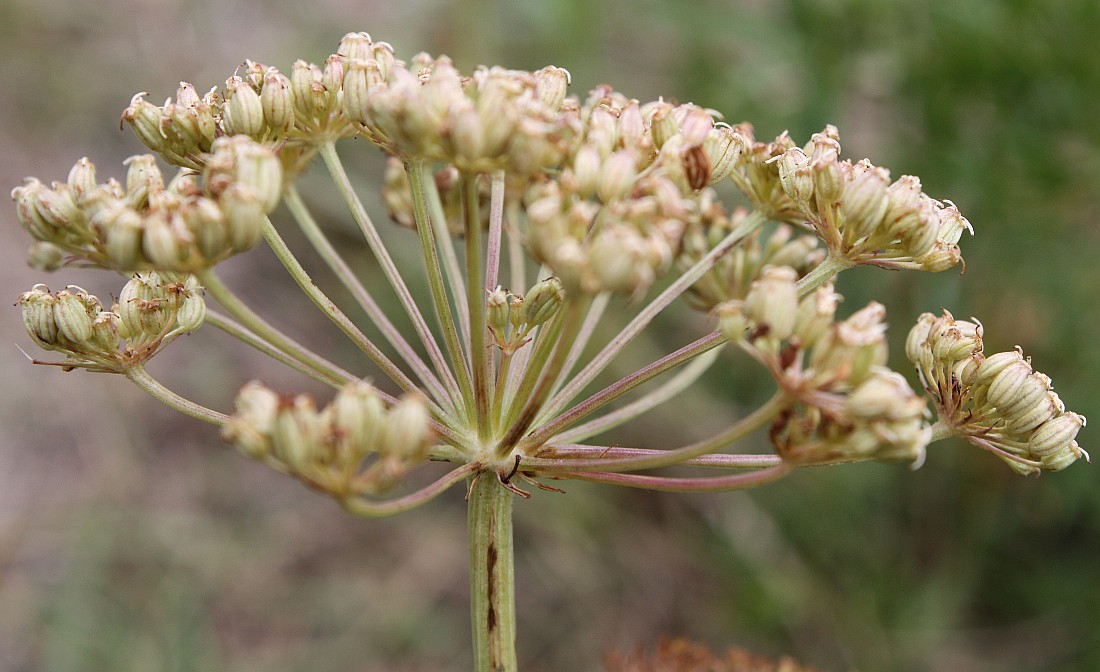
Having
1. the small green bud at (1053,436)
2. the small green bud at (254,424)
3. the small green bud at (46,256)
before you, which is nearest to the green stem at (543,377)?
the small green bud at (254,424)

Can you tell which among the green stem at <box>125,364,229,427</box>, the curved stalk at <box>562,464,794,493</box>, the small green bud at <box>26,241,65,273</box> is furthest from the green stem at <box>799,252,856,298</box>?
the small green bud at <box>26,241,65,273</box>

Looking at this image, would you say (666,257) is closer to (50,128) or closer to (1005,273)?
(1005,273)

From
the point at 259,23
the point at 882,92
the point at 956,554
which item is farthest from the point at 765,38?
the point at 259,23

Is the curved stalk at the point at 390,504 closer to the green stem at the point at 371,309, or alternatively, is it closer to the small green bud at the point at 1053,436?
the green stem at the point at 371,309

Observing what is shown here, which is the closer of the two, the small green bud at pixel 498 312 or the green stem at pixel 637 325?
the small green bud at pixel 498 312

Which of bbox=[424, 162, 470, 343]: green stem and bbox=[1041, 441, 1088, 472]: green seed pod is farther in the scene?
bbox=[424, 162, 470, 343]: green stem

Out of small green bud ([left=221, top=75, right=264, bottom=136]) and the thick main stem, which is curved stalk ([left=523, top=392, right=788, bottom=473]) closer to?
the thick main stem
